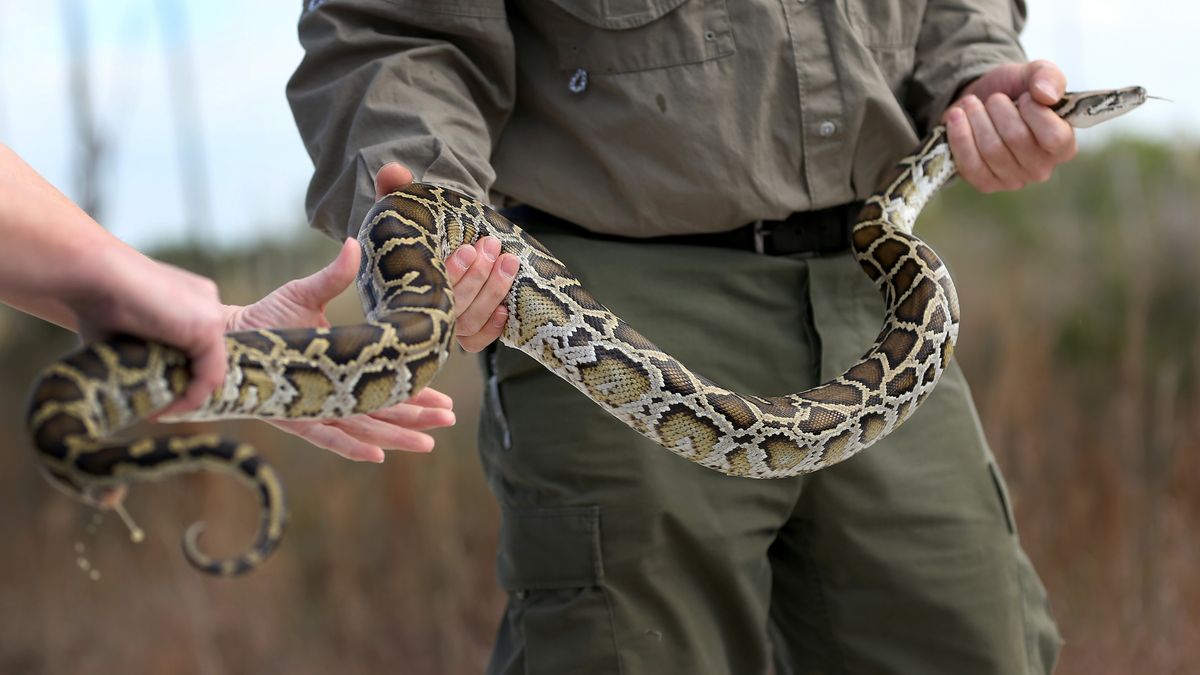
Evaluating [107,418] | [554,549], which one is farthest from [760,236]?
[107,418]

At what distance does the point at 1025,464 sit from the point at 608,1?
4.71 meters

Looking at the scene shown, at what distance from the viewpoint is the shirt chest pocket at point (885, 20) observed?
3529 mm

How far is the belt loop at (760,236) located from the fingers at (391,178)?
1190 mm

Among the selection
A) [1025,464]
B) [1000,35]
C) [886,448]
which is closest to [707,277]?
[886,448]

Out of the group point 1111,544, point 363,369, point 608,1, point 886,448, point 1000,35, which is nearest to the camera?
point 363,369

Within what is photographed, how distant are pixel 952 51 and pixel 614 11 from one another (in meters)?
1.43

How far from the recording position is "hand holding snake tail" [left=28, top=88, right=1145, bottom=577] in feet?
6.73

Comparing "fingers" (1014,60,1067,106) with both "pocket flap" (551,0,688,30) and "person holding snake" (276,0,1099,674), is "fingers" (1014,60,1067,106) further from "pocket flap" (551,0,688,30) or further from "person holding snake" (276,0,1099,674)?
"pocket flap" (551,0,688,30)

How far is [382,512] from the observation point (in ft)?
22.6

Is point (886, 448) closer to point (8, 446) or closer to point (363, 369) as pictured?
point (363, 369)

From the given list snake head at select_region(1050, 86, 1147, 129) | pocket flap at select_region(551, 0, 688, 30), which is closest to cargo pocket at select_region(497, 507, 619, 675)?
pocket flap at select_region(551, 0, 688, 30)

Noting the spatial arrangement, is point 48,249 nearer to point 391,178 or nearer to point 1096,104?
point 391,178

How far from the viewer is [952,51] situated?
3.90 m

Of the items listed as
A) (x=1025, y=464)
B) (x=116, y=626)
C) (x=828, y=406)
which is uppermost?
(x=828, y=406)
